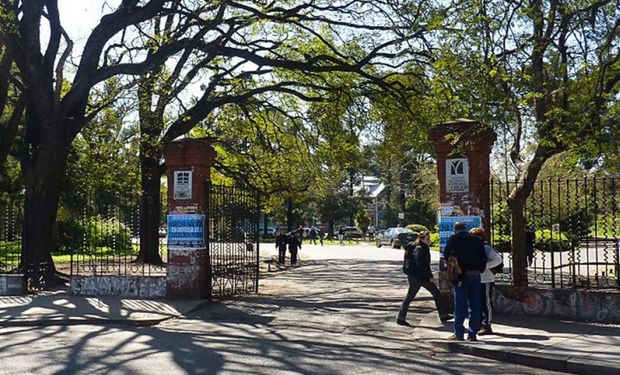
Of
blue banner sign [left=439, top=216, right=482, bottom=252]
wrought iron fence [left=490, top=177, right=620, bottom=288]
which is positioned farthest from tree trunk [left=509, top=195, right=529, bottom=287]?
blue banner sign [left=439, top=216, right=482, bottom=252]

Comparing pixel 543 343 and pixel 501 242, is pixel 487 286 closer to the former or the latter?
pixel 543 343

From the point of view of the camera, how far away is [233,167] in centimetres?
2831

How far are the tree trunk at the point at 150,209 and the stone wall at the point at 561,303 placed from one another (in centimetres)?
1301

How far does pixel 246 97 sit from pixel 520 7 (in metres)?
12.6

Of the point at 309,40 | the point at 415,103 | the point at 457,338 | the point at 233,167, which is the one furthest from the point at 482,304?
the point at 233,167

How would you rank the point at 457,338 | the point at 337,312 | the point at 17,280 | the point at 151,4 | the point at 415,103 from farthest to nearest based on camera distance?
the point at 415,103 < the point at 151,4 < the point at 17,280 < the point at 337,312 < the point at 457,338

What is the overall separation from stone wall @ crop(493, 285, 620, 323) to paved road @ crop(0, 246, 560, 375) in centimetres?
179

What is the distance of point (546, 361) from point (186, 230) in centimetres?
846

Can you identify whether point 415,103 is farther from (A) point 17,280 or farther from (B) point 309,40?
(A) point 17,280

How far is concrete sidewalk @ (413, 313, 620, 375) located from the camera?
8.21 m

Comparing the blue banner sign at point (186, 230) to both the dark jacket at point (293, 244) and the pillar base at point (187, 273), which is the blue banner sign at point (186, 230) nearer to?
the pillar base at point (187, 273)

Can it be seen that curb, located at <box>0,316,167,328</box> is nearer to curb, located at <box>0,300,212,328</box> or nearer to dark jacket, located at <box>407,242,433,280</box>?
curb, located at <box>0,300,212,328</box>

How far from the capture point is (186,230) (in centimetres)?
1436


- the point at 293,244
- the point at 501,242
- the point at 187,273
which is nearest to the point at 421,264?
the point at 187,273
